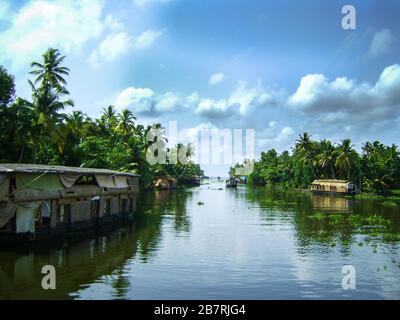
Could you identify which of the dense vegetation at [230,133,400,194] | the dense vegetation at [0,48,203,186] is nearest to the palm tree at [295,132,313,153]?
the dense vegetation at [230,133,400,194]

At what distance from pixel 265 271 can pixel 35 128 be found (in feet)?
93.7

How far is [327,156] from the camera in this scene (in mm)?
96562

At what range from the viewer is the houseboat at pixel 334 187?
8456cm

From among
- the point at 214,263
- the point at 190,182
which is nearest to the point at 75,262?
the point at 214,263

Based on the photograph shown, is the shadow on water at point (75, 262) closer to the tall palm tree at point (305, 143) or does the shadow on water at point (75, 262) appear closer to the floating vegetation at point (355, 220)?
the floating vegetation at point (355, 220)

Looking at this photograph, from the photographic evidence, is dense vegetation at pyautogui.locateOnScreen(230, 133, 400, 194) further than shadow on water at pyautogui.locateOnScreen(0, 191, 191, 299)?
Yes

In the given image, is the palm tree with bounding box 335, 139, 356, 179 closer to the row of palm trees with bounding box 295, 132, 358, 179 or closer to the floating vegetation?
the row of palm trees with bounding box 295, 132, 358, 179

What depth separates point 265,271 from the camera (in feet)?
71.3

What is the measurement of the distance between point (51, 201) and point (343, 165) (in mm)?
77035

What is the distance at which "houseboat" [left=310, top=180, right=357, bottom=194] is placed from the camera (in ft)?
277

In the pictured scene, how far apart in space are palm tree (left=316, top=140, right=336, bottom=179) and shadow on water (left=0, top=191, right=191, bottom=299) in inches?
2746

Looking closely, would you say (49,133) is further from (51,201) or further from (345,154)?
(345,154)
